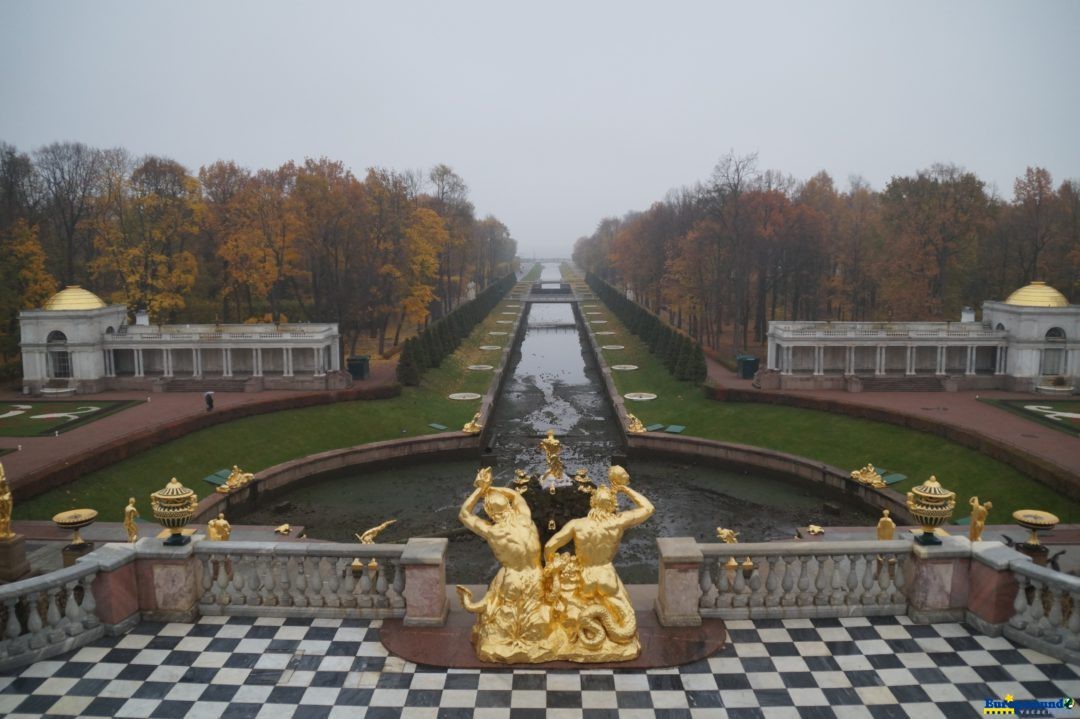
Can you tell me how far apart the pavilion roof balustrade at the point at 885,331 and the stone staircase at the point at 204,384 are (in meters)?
31.7

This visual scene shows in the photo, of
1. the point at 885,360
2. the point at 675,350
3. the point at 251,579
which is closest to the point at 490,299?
the point at 675,350

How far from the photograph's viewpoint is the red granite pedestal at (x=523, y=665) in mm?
12094

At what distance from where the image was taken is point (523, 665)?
12.1 m

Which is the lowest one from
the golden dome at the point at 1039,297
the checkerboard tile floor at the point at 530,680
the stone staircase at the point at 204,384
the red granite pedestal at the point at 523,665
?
the stone staircase at the point at 204,384

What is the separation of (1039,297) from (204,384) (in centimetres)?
4806

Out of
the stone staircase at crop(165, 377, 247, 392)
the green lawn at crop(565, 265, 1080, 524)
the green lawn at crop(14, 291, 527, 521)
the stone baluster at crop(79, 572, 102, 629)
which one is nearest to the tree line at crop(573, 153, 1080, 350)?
the green lawn at crop(565, 265, 1080, 524)

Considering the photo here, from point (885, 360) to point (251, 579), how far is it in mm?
45762

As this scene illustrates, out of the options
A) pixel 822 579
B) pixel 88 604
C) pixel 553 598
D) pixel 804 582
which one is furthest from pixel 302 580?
pixel 822 579

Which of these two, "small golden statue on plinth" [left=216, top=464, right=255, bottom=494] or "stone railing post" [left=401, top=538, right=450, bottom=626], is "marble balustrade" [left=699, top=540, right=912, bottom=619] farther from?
"small golden statue on plinth" [left=216, top=464, right=255, bottom=494]

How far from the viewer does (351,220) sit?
58.3 m

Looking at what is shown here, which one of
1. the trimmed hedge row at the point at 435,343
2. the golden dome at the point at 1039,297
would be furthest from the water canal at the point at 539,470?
→ the golden dome at the point at 1039,297

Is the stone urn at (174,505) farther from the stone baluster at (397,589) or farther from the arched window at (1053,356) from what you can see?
the arched window at (1053,356)

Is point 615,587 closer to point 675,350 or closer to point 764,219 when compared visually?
point 675,350

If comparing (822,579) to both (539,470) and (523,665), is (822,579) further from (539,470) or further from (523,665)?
(539,470)
